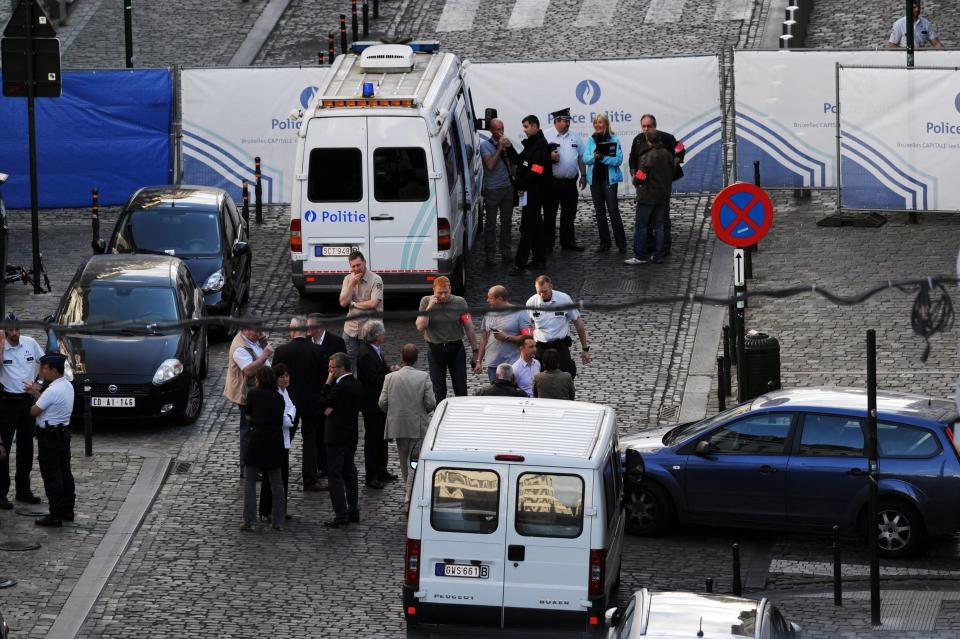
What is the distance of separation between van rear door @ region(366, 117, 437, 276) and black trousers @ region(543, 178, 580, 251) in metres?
2.57

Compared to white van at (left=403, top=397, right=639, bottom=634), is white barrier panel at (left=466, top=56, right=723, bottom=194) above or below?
above

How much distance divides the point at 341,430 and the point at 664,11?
2068 cm

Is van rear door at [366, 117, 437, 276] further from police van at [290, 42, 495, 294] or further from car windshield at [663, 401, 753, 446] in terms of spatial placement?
car windshield at [663, 401, 753, 446]

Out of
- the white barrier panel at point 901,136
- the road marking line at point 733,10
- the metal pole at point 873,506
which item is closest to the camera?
the metal pole at point 873,506

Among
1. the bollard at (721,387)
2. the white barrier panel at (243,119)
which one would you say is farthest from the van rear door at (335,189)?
the bollard at (721,387)

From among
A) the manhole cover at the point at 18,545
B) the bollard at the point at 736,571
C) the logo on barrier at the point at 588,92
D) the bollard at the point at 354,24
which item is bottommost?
the manhole cover at the point at 18,545

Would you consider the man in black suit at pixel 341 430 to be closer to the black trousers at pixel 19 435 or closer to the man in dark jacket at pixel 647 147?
the black trousers at pixel 19 435

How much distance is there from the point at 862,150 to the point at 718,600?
1463 cm

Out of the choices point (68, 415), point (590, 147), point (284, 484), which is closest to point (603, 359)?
point (590, 147)

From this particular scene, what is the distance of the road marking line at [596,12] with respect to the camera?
34812 millimetres

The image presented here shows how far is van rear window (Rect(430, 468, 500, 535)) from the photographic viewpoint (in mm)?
13195

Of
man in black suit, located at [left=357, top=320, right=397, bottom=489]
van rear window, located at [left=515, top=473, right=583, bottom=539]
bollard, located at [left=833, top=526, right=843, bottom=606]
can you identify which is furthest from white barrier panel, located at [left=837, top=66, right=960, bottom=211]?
van rear window, located at [left=515, top=473, right=583, bottom=539]

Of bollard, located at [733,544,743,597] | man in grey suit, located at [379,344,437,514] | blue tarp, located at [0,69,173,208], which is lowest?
bollard, located at [733,544,743,597]

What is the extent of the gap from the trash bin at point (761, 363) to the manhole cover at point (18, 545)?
7.53 meters
